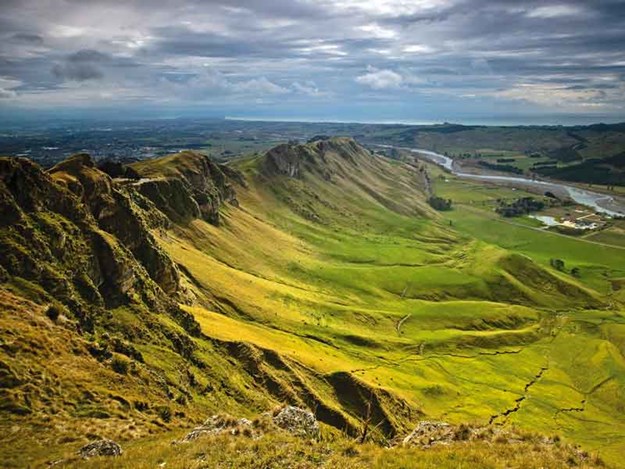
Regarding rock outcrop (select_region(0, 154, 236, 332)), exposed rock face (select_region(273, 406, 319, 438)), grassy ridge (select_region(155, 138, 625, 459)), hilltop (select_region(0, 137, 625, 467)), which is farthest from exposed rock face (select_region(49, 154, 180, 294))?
exposed rock face (select_region(273, 406, 319, 438))

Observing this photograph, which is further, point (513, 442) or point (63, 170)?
point (63, 170)

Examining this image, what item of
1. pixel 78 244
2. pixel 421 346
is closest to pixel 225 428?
pixel 78 244

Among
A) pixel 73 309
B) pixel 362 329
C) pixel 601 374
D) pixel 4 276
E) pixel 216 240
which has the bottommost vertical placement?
pixel 601 374

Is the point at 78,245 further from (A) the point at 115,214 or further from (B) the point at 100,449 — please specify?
(B) the point at 100,449

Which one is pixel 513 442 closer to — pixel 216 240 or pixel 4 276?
pixel 4 276

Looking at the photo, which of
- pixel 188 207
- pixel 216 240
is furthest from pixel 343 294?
pixel 188 207

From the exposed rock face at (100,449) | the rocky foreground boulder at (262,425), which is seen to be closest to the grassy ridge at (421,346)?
the rocky foreground boulder at (262,425)

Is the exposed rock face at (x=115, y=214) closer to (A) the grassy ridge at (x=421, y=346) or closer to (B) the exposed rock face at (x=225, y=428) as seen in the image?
(A) the grassy ridge at (x=421, y=346)
